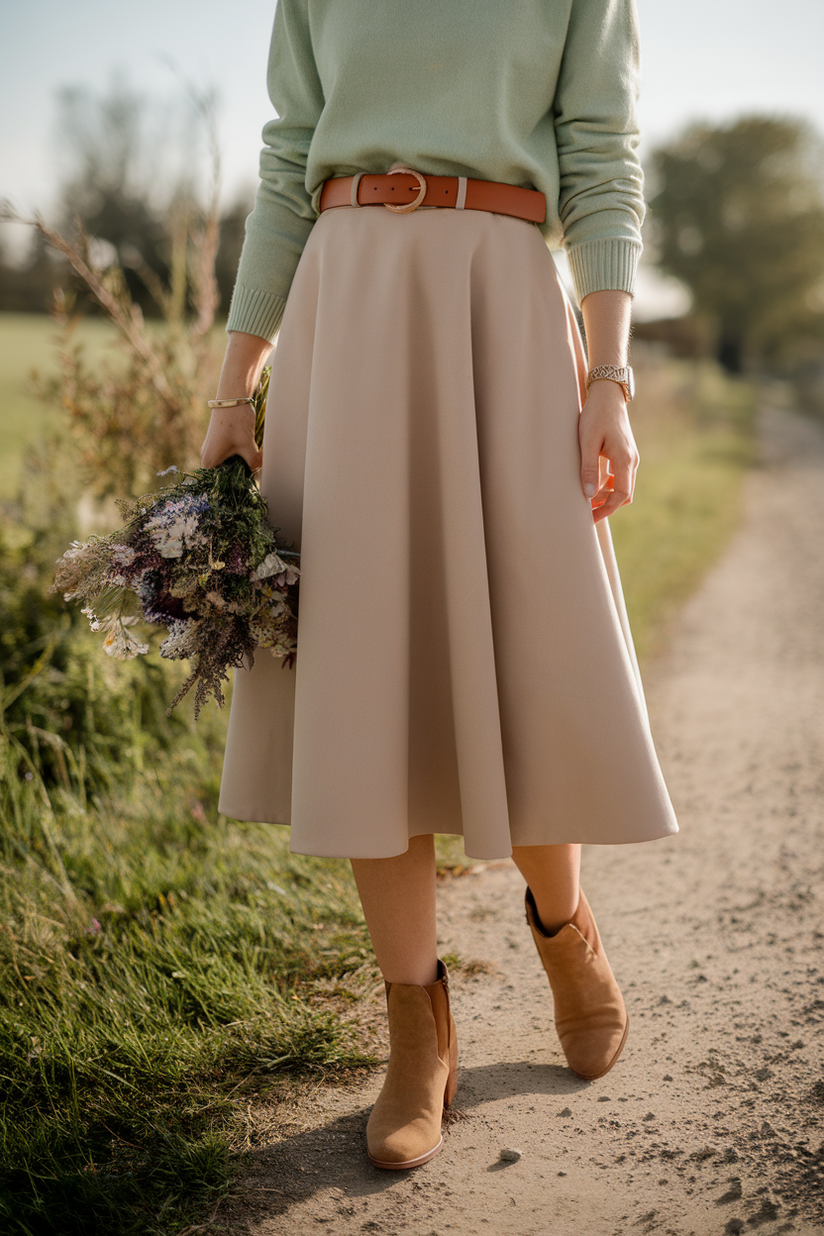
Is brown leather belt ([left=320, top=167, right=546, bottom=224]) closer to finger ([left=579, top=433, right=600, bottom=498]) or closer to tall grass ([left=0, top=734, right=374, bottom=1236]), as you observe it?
finger ([left=579, top=433, right=600, bottom=498])

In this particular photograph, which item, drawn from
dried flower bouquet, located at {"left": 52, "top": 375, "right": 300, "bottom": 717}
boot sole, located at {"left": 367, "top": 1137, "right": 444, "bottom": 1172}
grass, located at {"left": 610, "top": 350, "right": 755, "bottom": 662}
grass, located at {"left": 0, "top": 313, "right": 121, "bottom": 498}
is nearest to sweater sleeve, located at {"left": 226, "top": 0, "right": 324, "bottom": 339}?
dried flower bouquet, located at {"left": 52, "top": 375, "right": 300, "bottom": 717}

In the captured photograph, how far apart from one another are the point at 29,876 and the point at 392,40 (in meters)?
1.97

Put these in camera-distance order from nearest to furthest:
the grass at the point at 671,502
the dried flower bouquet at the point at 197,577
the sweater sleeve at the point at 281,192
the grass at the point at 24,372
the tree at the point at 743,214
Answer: the dried flower bouquet at the point at 197,577, the sweater sleeve at the point at 281,192, the grass at the point at 24,372, the grass at the point at 671,502, the tree at the point at 743,214

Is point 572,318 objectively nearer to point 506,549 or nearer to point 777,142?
point 506,549

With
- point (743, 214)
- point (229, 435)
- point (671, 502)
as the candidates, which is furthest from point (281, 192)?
point (743, 214)

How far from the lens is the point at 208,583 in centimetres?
138

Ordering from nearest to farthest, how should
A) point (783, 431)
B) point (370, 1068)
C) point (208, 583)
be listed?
point (208, 583) → point (370, 1068) → point (783, 431)

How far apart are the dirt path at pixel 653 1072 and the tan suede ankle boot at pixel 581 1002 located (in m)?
0.05

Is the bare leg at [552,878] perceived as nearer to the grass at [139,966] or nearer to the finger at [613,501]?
the grass at [139,966]

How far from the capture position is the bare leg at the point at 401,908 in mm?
1556

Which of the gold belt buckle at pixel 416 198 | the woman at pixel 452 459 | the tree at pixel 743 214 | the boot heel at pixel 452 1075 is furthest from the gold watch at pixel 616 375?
the tree at pixel 743 214

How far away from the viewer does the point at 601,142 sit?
150 cm

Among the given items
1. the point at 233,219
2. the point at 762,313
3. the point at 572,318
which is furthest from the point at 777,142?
the point at 572,318

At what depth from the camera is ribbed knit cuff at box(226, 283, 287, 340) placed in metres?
1.65
